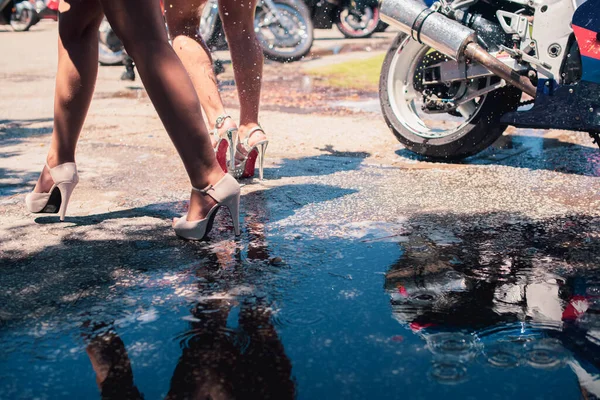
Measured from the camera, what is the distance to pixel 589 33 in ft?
12.1

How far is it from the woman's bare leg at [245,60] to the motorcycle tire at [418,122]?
938 mm

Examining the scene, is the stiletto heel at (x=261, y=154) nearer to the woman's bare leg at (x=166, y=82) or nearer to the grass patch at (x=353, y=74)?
the woman's bare leg at (x=166, y=82)

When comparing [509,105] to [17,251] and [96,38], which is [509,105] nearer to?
[96,38]

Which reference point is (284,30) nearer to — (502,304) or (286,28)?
(286,28)

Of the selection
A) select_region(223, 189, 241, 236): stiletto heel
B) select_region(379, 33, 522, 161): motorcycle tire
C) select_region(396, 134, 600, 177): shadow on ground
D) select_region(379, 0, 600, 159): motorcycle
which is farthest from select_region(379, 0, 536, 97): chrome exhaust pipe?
select_region(223, 189, 241, 236): stiletto heel

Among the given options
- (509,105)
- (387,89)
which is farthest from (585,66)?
(387,89)

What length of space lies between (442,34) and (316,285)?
80.5 inches

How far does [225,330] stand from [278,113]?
415 cm

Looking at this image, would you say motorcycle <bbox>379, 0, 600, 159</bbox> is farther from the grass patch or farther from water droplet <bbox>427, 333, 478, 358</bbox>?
the grass patch

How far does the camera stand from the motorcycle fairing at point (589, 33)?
3.68 metres

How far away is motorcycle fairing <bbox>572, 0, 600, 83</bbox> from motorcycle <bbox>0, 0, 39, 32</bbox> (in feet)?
45.2

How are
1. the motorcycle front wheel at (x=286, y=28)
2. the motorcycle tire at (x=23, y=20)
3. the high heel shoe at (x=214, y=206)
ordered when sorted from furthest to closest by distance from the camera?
the motorcycle tire at (x=23, y=20) → the motorcycle front wheel at (x=286, y=28) → the high heel shoe at (x=214, y=206)

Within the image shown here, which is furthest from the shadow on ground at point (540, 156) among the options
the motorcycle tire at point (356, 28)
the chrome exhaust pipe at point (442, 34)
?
the motorcycle tire at point (356, 28)

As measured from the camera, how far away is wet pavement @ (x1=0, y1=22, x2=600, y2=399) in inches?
74.9
